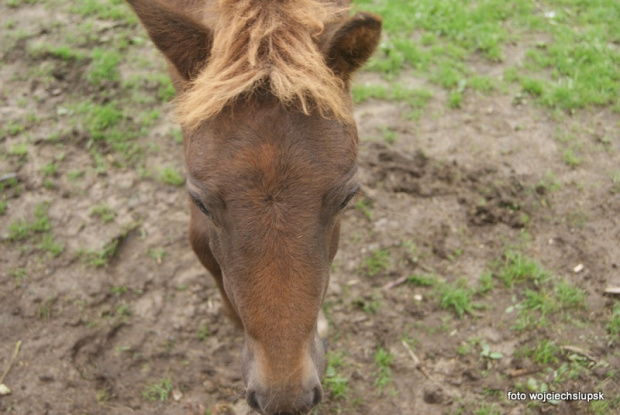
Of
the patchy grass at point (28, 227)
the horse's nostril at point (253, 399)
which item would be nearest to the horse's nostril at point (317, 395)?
the horse's nostril at point (253, 399)

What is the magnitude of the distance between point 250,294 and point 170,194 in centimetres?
293

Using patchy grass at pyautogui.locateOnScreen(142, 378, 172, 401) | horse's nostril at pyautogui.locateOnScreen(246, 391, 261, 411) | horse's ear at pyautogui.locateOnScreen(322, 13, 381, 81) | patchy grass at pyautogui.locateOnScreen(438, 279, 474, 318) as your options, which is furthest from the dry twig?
patchy grass at pyautogui.locateOnScreen(438, 279, 474, 318)

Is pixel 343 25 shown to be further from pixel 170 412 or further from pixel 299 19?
pixel 170 412

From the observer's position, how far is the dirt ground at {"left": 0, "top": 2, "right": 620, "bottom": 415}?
373 cm

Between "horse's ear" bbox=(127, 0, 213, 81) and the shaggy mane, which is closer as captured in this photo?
the shaggy mane

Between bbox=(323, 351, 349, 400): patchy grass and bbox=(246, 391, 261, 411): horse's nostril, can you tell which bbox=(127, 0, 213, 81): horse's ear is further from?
bbox=(323, 351, 349, 400): patchy grass

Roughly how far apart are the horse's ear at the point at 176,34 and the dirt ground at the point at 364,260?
2.28m

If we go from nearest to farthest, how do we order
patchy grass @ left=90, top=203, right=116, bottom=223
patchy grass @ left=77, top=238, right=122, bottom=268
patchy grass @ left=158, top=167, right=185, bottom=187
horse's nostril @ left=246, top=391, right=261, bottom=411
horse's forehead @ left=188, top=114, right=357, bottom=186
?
horse's forehead @ left=188, top=114, right=357, bottom=186
horse's nostril @ left=246, top=391, right=261, bottom=411
patchy grass @ left=77, top=238, right=122, bottom=268
patchy grass @ left=90, top=203, right=116, bottom=223
patchy grass @ left=158, top=167, right=185, bottom=187

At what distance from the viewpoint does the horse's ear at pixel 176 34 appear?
249 cm

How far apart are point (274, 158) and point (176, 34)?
0.89 meters

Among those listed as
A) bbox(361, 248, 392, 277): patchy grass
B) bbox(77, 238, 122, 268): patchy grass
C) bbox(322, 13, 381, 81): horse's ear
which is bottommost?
bbox(77, 238, 122, 268): patchy grass


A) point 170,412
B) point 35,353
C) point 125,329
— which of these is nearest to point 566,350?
point 170,412

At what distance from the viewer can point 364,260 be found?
4.54 metres

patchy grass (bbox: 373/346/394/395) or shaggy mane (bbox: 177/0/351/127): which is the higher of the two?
shaggy mane (bbox: 177/0/351/127)
